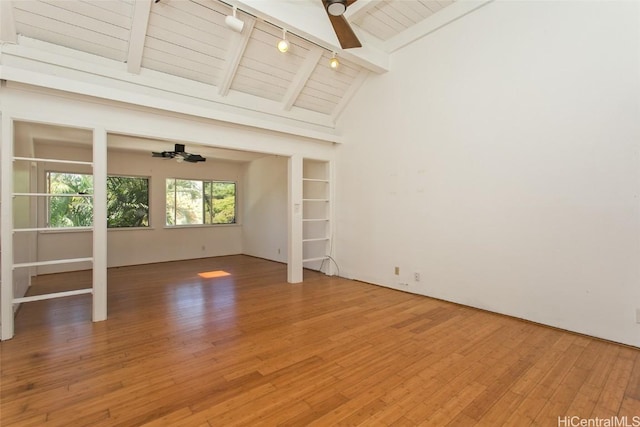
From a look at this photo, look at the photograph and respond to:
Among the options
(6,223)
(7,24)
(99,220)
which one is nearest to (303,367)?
(99,220)

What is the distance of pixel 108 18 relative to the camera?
322cm

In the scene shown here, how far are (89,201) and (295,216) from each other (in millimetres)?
4712

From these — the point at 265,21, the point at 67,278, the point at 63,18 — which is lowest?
the point at 67,278

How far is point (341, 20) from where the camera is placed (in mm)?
2951

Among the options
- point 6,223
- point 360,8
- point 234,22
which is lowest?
point 6,223

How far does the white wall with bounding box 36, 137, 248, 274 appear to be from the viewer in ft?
20.1

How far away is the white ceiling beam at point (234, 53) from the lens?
3.75 m

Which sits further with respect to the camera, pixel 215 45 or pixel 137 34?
pixel 215 45

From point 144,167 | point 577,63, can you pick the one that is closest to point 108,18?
point 144,167

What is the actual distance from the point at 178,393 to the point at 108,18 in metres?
3.81

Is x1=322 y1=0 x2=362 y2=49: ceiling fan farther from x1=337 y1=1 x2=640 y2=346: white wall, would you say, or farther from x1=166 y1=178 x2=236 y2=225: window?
x1=166 y1=178 x2=236 y2=225: window

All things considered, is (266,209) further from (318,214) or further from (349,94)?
(349,94)

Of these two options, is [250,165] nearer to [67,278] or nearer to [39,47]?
[67,278]

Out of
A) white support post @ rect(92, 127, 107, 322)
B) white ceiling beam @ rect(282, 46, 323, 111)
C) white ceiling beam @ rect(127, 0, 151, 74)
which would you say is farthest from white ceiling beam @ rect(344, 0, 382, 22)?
white support post @ rect(92, 127, 107, 322)
